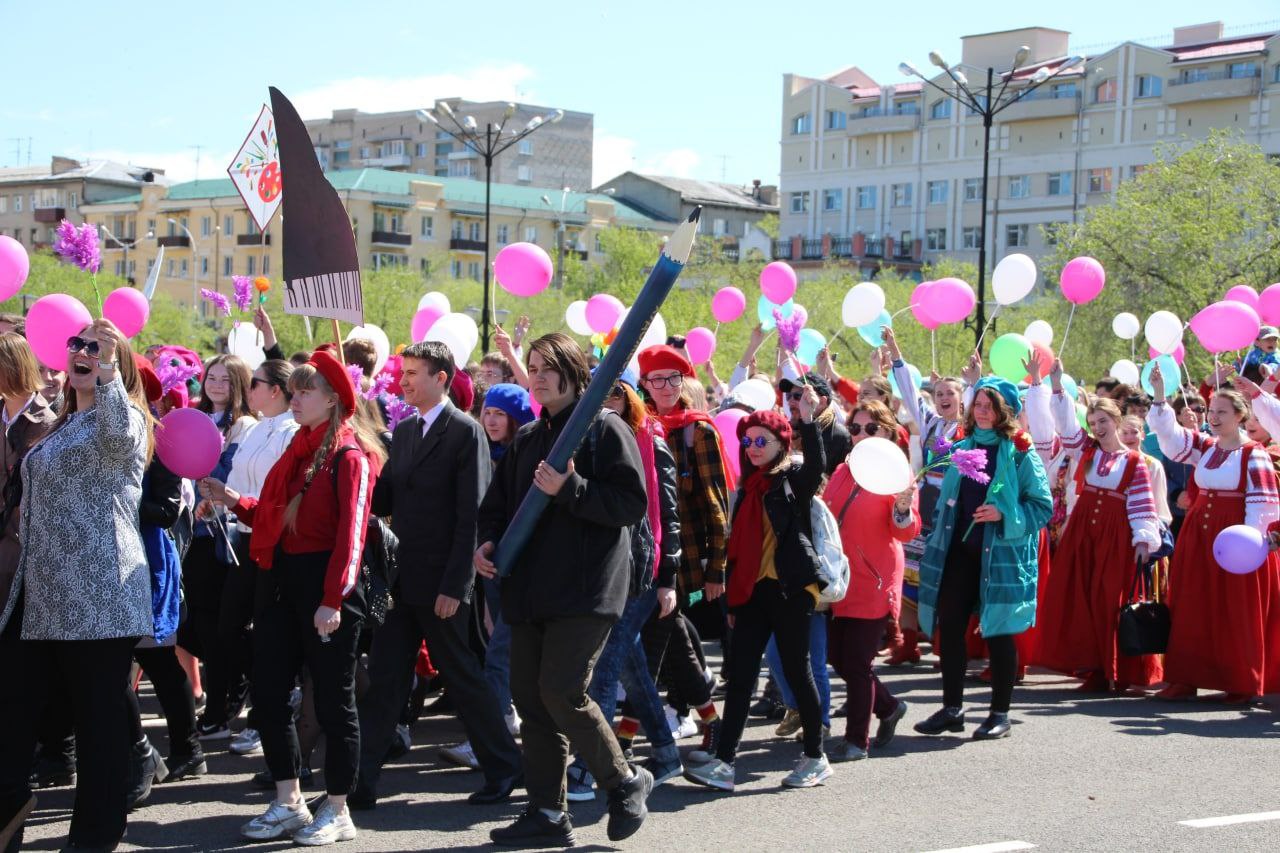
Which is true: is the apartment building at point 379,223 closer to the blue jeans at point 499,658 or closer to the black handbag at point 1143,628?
the black handbag at point 1143,628

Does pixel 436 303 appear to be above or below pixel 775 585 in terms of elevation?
above

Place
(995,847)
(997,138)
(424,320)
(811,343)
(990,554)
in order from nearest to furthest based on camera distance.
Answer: (995,847) → (990,554) → (424,320) → (811,343) → (997,138)

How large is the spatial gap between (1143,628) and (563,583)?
204 inches

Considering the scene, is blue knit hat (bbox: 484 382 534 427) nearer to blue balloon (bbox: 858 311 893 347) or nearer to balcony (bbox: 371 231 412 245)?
blue balloon (bbox: 858 311 893 347)

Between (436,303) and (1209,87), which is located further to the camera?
(1209,87)

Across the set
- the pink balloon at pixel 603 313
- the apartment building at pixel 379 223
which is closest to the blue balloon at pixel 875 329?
the pink balloon at pixel 603 313

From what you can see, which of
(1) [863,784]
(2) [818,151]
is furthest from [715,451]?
(2) [818,151]

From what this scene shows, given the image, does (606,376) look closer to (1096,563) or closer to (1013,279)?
(1096,563)

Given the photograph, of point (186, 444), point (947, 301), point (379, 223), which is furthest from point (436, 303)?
point (379, 223)

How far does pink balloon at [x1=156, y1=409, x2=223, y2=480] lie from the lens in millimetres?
5945

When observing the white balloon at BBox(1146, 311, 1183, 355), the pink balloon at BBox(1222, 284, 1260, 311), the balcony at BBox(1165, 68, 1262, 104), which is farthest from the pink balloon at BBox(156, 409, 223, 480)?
the balcony at BBox(1165, 68, 1262, 104)

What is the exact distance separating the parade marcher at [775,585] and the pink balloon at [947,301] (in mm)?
6070

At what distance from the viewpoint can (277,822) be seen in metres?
6.01

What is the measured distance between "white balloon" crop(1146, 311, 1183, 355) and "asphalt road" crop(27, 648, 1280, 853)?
573 centimetres
